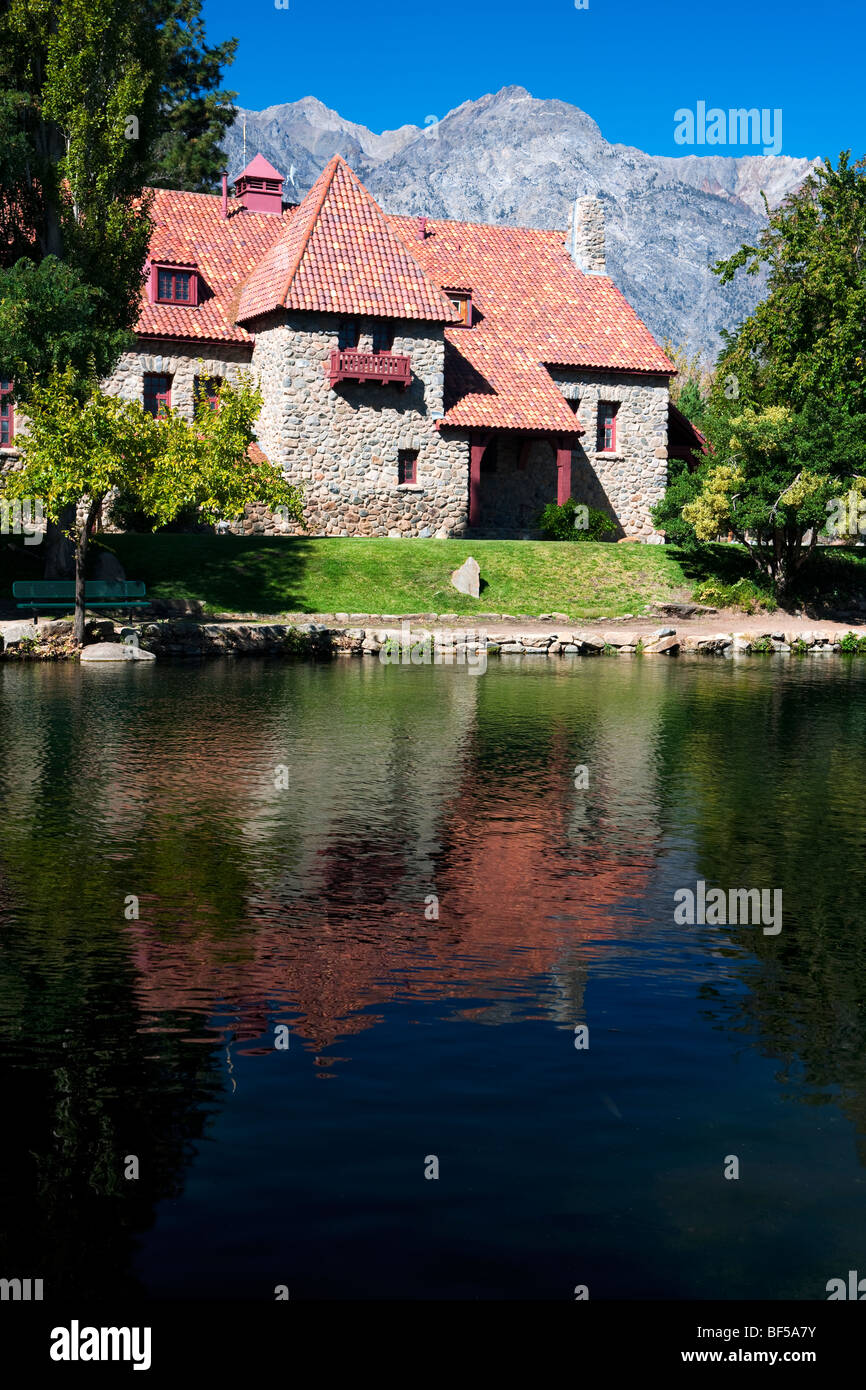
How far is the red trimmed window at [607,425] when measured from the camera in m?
54.8

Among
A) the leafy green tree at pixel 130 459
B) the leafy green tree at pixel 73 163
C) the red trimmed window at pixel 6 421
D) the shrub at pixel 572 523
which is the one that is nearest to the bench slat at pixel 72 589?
the leafy green tree at pixel 130 459

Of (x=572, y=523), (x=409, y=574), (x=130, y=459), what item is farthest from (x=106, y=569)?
(x=572, y=523)

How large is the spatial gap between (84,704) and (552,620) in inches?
753

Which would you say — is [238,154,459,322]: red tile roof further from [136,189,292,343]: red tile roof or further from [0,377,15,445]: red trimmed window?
[0,377,15,445]: red trimmed window

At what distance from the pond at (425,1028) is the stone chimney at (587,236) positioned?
42.5 m

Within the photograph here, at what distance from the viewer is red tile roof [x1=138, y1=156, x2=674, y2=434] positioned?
4728 centimetres

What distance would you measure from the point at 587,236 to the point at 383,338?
574 inches

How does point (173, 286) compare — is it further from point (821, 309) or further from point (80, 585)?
point (821, 309)

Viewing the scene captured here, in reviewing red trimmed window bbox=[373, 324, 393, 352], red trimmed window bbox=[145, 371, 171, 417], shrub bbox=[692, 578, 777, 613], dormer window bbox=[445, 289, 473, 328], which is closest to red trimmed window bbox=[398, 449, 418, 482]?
red trimmed window bbox=[373, 324, 393, 352]

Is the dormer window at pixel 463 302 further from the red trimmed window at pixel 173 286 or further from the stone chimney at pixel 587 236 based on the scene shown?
the red trimmed window at pixel 173 286

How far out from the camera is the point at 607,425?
5494cm
